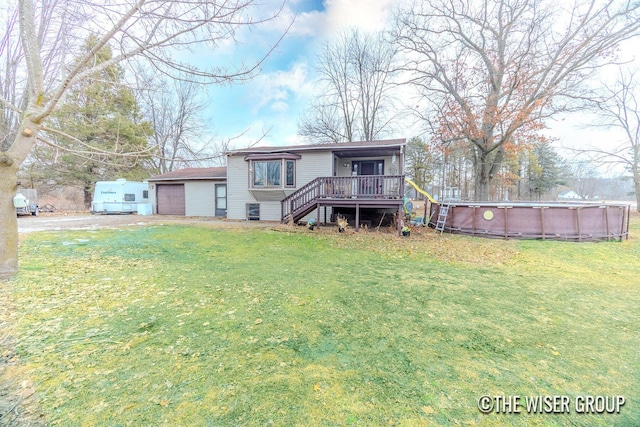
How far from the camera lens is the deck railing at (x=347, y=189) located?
34.8 ft

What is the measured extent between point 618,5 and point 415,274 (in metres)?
15.9

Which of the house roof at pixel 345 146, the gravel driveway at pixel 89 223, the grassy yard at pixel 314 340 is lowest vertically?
the grassy yard at pixel 314 340

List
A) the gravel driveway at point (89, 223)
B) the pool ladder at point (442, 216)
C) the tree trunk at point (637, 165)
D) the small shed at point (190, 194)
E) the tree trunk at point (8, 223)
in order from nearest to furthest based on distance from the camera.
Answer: the tree trunk at point (8, 223), the gravel driveway at point (89, 223), the pool ladder at point (442, 216), the small shed at point (190, 194), the tree trunk at point (637, 165)

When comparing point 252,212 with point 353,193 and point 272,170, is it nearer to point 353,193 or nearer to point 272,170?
point 272,170

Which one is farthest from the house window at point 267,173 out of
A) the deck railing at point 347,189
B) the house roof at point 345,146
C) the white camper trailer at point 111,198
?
the white camper trailer at point 111,198

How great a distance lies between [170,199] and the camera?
17.9m

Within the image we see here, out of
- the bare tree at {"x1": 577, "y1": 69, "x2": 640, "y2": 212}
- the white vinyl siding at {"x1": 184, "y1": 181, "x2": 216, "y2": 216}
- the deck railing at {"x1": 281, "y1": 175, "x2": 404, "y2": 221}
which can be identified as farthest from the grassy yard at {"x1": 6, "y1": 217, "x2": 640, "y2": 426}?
the bare tree at {"x1": 577, "y1": 69, "x2": 640, "y2": 212}

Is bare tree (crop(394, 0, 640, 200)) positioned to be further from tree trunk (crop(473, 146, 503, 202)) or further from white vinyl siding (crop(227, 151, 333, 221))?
white vinyl siding (crop(227, 151, 333, 221))

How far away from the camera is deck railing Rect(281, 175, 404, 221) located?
10.6 metres

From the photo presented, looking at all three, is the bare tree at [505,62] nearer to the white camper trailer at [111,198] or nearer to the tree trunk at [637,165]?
the tree trunk at [637,165]

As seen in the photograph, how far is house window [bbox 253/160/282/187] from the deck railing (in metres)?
1.69

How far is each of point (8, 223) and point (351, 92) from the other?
2421 centimetres

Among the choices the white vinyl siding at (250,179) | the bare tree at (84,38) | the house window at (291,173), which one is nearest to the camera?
the bare tree at (84,38)

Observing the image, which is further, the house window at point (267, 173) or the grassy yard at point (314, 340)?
the house window at point (267, 173)
